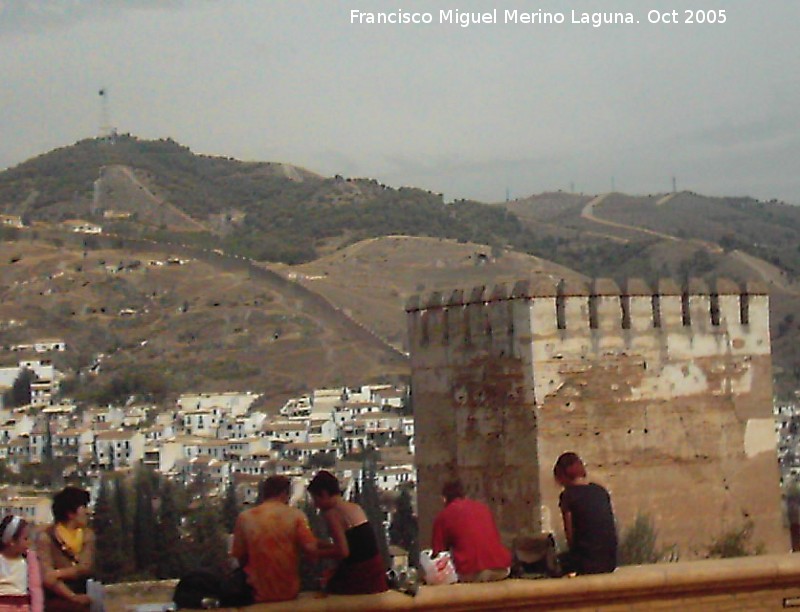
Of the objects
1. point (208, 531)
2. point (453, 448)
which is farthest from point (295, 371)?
point (453, 448)

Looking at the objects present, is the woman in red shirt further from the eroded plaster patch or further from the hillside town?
the hillside town

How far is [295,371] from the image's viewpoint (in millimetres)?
86562

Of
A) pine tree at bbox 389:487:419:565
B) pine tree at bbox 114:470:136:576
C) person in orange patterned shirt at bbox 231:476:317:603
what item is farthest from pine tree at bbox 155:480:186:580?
person in orange patterned shirt at bbox 231:476:317:603

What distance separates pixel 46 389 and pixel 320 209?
6244cm

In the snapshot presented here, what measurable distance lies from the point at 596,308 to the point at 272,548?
4.48 m

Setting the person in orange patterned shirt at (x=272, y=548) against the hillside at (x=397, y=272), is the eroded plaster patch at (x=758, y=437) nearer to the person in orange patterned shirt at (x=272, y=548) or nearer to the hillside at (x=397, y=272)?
the person in orange patterned shirt at (x=272, y=548)

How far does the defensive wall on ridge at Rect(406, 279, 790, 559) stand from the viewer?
9953 mm

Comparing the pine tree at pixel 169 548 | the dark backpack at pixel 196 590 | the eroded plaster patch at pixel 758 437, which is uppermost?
the eroded plaster patch at pixel 758 437

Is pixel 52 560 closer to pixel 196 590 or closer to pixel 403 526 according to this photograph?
pixel 196 590

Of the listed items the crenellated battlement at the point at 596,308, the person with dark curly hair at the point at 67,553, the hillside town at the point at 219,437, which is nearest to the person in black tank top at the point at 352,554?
the person with dark curly hair at the point at 67,553

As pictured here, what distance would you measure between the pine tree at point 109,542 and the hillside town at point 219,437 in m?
16.9

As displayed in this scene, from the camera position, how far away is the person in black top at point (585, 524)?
650 centimetres

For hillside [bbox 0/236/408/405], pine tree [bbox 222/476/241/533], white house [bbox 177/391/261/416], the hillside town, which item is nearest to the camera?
pine tree [bbox 222/476/241/533]

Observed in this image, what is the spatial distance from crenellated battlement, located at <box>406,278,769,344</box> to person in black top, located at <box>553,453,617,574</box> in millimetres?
3494
